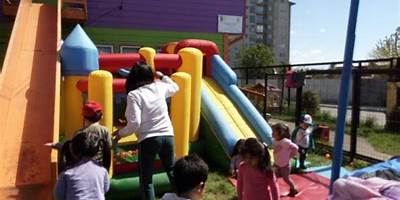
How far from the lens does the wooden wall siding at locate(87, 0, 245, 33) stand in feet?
41.4

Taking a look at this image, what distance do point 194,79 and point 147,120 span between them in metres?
2.67

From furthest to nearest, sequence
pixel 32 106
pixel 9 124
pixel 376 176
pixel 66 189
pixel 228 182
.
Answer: pixel 228 182 → pixel 32 106 → pixel 9 124 → pixel 376 176 → pixel 66 189

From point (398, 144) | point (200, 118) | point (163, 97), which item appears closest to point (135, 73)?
point (163, 97)

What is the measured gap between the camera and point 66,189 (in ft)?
10.5

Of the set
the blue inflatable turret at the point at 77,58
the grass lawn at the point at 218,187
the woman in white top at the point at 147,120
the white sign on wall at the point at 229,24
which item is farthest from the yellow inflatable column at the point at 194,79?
the white sign on wall at the point at 229,24

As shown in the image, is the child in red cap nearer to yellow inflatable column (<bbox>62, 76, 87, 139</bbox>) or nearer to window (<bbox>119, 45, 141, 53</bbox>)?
yellow inflatable column (<bbox>62, 76, 87, 139</bbox>)

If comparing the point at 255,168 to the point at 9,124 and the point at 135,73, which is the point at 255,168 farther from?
the point at 9,124

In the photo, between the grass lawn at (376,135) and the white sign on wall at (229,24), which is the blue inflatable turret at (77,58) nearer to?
the grass lawn at (376,135)

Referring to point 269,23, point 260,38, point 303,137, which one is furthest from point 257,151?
point 269,23

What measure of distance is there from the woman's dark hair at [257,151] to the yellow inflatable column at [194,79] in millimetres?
3010

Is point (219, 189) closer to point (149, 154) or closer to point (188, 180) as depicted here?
point (149, 154)

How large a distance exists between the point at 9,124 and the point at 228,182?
10.1ft

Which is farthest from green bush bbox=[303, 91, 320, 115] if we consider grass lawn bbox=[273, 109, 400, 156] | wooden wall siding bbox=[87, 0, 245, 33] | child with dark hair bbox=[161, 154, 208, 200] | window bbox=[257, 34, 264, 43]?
window bbox=[257, 34, 264, 43]

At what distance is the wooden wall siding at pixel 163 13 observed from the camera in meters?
12.6
